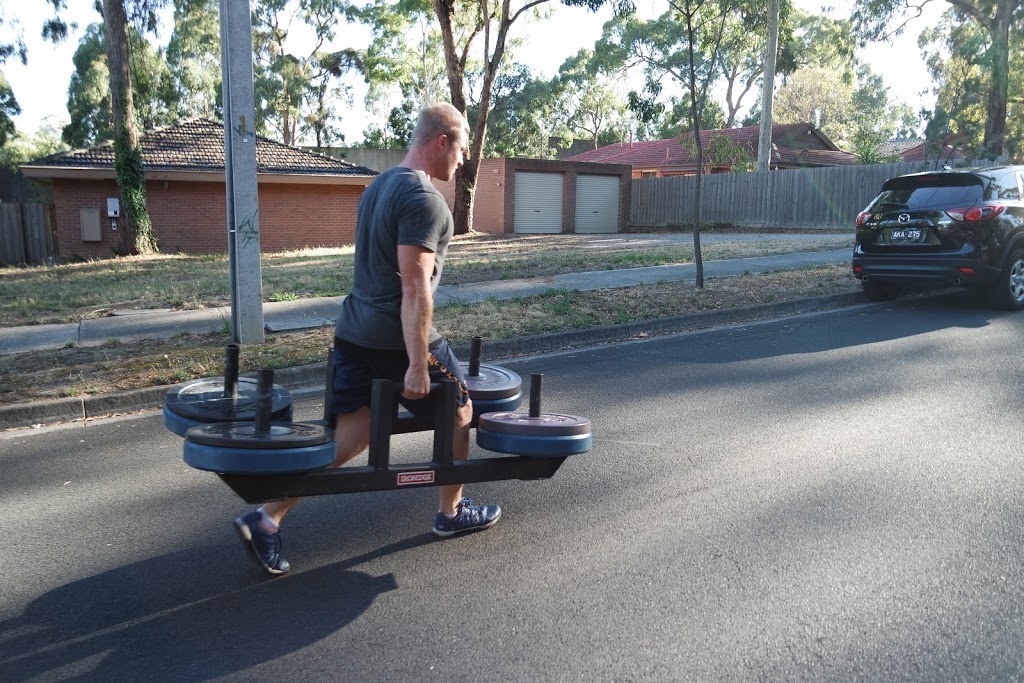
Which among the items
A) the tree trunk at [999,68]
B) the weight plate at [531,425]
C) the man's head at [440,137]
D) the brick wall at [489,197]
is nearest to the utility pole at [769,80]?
the tree trunk at [999,68]

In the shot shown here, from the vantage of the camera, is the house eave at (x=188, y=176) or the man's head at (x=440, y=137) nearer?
the man's head at (x=440, y=137)

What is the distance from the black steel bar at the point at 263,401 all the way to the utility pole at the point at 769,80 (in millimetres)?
26324

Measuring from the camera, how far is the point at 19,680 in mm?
2736

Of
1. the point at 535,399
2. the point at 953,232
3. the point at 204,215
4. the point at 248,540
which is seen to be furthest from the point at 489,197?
the point at 248,540

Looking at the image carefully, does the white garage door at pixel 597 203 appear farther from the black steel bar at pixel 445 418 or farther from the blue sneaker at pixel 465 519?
the black steel bar at pixel 445 418

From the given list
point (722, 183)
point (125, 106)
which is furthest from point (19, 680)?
point (722, 183)

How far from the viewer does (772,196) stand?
29.7 meters

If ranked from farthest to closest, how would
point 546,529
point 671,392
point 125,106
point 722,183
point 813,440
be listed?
point 722,183, point 125,106, point 671,392, point 813,440, point 546,529

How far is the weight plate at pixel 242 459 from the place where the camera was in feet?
9.61

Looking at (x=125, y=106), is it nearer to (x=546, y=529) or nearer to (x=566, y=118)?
(x=546, y=529)

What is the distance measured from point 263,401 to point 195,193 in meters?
24.7

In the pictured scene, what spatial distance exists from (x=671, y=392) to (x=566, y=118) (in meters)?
59.5

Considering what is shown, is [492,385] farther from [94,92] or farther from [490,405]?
[94,92]

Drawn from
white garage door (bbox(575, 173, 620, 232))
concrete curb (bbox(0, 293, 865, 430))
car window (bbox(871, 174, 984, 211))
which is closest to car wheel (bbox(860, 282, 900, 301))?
concrete curb (bbox(0, 293, 865, 430))
